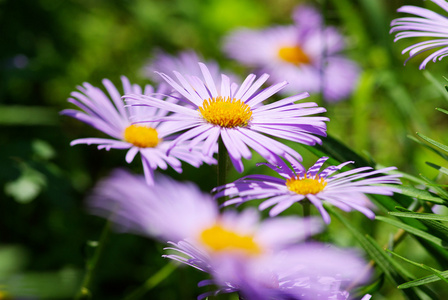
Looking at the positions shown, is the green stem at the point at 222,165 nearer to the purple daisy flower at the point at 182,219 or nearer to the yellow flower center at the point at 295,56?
the purple daisy flower at the point at 182,219

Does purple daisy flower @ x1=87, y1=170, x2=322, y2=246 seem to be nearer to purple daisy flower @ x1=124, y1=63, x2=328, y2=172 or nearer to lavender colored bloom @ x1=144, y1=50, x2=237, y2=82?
purple daisy flower @ x1=124, y1=63, x2=328, y2=172

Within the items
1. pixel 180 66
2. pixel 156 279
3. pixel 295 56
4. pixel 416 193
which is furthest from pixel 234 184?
pixel 295 56

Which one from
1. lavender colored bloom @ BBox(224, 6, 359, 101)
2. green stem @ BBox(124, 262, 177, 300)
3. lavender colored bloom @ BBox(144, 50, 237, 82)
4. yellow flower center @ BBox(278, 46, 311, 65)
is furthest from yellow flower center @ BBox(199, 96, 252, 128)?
yellow flower center @ BBox(278, 46, 311, 65)

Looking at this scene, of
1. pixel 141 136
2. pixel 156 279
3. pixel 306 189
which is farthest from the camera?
pixel 156 279

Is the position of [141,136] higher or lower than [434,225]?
higher

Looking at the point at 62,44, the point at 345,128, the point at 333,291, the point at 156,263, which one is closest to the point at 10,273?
the point at 333,291

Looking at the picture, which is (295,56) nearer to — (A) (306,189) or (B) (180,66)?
(B) (180,66)

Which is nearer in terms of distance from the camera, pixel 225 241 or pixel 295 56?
pixel 225 241

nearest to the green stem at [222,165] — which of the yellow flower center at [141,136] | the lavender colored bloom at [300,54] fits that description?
the yellow flower center at [141,136]
